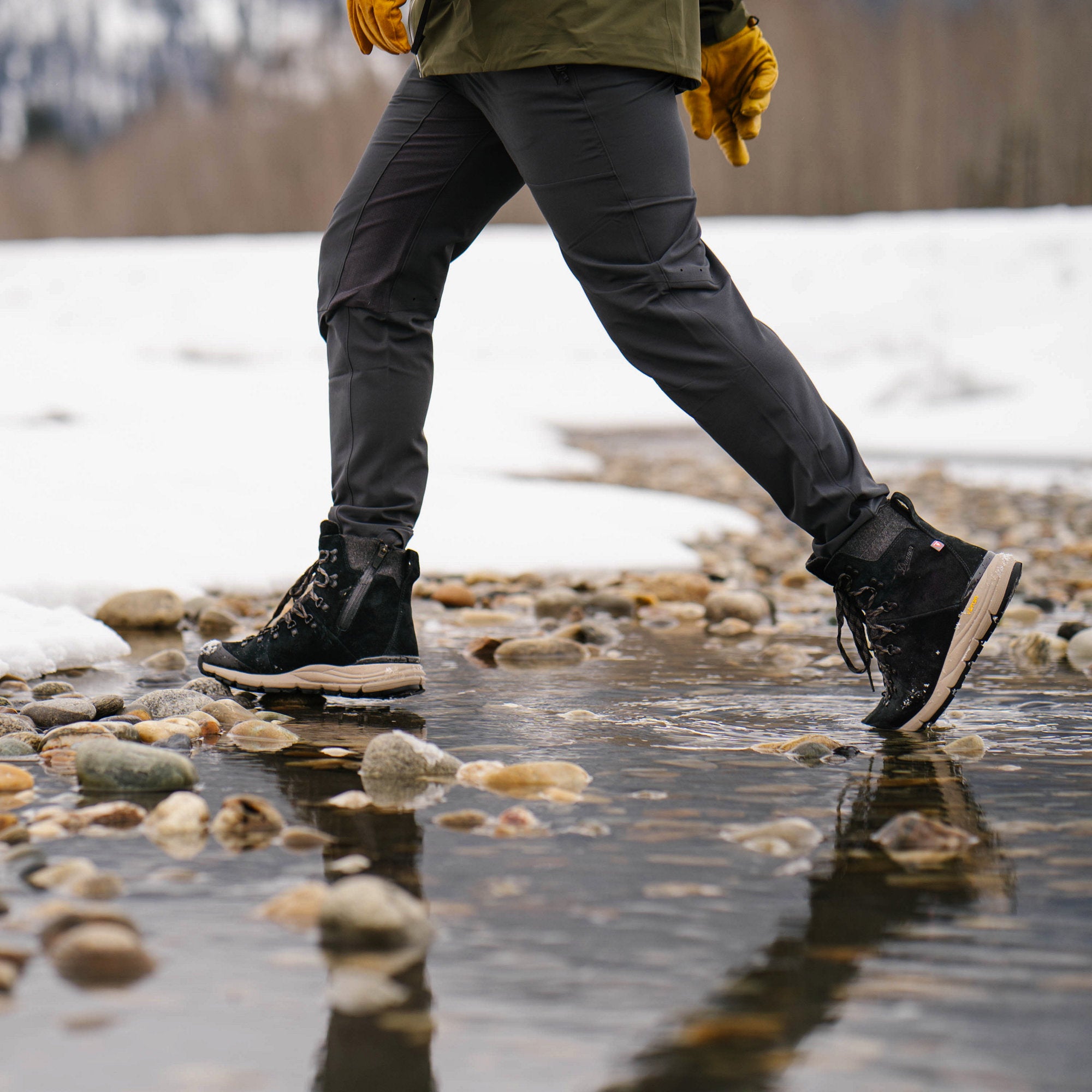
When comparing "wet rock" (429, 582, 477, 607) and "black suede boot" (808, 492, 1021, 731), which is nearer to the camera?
"black suede boot" (808, 492, 1021, 731)

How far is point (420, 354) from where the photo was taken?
1.63 m

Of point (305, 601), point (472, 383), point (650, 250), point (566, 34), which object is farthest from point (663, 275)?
point (472, 383)

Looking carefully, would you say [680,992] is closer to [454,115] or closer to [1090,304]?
[454,115]

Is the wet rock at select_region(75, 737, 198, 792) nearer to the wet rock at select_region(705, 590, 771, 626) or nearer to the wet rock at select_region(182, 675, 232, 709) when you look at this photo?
the wet rock at select_region(182, 675, 232, 709)

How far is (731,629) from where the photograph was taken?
87.3 inches

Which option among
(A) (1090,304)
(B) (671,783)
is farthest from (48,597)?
(A) (1090,304)

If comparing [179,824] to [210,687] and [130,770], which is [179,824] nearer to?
[130,770]

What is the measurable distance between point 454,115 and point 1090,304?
898 centimetres

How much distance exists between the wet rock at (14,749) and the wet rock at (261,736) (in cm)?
20

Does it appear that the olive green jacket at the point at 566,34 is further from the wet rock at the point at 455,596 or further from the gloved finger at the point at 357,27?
the wet rock at the point at 455,596

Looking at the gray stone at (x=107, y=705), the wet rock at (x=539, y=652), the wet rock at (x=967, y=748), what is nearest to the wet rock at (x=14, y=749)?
the gray stone at (x=107, y=705)

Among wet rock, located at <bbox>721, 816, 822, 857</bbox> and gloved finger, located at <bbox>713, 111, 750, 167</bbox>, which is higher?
gloved finger, located at <bbox>713, 111, 750, 167</bbox>

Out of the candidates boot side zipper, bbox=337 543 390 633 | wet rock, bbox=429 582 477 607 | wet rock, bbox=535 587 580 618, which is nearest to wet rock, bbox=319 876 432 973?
boot side zipper, bbox=337 543 390 633

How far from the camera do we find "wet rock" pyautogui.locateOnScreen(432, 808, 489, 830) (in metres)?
1.04
